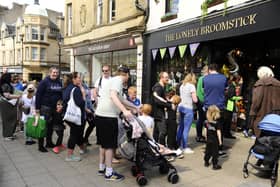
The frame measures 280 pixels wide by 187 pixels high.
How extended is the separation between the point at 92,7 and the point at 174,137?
37.1 feet

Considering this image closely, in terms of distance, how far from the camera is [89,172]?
4590 mm

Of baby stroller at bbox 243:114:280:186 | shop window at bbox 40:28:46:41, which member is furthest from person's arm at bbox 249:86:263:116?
shop window at bbox 40:28:46:41

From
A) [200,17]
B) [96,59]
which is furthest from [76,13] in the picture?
[200,17]

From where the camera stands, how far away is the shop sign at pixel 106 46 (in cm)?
1196

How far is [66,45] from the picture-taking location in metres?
18.2

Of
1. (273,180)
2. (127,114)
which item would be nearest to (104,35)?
(127,114)

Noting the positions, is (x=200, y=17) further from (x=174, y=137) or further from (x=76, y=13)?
(x=76, y=13)

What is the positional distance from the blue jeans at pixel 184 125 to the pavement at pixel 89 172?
15.1 inches

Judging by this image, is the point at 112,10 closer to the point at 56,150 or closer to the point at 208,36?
the point at 208,36

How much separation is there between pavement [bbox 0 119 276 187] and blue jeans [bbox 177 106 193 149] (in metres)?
0.38

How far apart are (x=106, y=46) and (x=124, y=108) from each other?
10165 millimetres

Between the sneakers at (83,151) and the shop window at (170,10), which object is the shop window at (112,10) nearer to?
the shop window at (170,10)

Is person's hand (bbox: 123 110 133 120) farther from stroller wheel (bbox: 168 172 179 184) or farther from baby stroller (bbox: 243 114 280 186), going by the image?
baby stroller (bbox: 243 114 280 186)

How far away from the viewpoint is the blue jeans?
18.8 feet
